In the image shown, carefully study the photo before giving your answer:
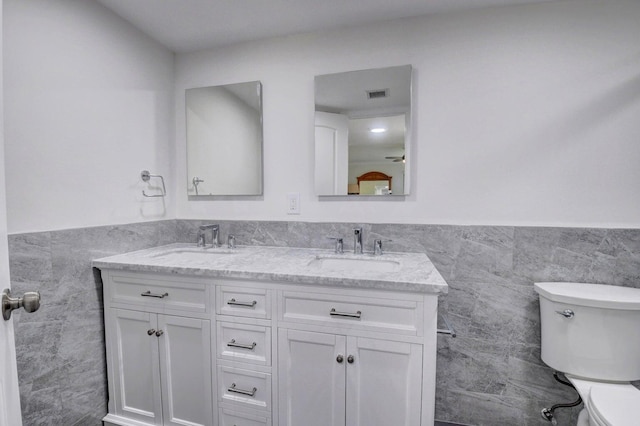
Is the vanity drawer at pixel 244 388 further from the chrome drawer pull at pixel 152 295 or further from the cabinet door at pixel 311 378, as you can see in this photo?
the chrome drawer pull at pixel 152 295

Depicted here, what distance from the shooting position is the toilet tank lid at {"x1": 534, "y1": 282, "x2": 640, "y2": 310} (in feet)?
4.12

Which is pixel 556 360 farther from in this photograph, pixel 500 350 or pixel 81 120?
pixel 81 120

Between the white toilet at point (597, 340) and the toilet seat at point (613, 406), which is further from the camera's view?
the white toilet at point (597, 340)

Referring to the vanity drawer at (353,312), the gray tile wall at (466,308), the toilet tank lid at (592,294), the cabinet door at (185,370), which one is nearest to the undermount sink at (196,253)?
the gray tile wall at (466,308)

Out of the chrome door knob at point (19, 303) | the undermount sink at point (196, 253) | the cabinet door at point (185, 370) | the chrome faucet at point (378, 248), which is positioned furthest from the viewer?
the undermount sink at point (196, 253)

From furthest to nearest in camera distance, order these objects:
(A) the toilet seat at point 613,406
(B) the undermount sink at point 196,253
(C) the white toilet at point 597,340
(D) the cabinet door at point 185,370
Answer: (B) the undermount sink at point 196,253
(D) the cabinet door at point 185,370
(C) the white toilet at point 597,340
(A) the toilet seat at point 613,406

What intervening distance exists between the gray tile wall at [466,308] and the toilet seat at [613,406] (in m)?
0.35

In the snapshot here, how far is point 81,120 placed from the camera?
1.47 m

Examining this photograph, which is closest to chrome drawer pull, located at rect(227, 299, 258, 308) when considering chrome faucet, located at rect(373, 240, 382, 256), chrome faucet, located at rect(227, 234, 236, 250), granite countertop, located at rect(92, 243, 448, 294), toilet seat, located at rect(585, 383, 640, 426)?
granite countertop, located at rect(92, 243, 448, 294)

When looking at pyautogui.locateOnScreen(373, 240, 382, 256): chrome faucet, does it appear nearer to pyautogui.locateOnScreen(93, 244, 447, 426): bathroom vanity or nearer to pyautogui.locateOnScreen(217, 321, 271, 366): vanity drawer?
pyautogui.locateOnScreen(93, 244, 447, 426): bathroom vanity

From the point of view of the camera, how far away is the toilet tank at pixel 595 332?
1.26 m

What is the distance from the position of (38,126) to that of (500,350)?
2.50 metres

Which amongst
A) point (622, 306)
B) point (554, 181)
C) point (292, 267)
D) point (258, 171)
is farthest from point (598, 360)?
point (258, 171)

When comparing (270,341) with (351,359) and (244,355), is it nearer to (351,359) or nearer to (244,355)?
(244,355)
